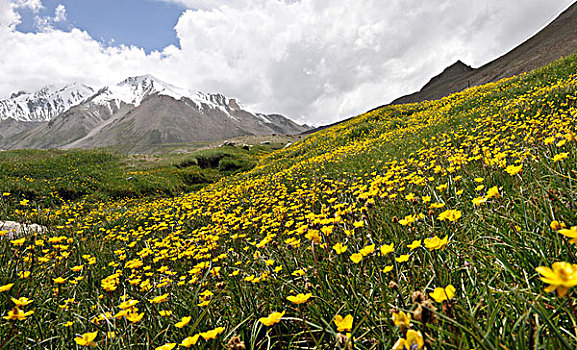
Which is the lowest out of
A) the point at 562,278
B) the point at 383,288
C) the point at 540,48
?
the point at 383,288

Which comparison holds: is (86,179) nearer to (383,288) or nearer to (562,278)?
(383,288)

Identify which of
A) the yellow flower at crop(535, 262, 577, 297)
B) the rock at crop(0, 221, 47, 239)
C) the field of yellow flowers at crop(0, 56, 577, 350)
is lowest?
the field of yellow flowers at crop(0, 56, 577, 350)

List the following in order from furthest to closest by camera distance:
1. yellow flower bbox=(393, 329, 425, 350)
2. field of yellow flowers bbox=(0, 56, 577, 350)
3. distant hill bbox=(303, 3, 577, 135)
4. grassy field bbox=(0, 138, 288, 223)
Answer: distant hill bbox=(303, 3, 577, 135) < grassy field bbox=(0, 138, 288, 223) < field of yellow flowers bbox=(0, 56, 577, 350) < yellow flower bbox=(393, 329, 425, 350)

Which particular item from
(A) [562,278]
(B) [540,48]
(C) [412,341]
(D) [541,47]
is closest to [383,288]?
(C) [412,341]

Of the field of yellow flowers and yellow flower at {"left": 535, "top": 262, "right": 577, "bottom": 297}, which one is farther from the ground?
yellow flower at {"left": 535, "top": 262, "right": 577, "bottom": 297}

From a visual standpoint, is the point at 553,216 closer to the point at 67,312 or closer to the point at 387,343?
the point at 387,343

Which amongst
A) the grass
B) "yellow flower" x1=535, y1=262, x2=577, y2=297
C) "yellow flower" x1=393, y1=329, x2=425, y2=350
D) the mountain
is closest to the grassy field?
the grass

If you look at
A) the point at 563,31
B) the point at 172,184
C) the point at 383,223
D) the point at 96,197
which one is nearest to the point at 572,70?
the point at 383,223

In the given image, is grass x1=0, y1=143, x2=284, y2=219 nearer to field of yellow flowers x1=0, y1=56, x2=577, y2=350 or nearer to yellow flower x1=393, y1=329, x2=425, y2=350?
field of yellow flowers x1=0, y1=56, x2=577, y2=350

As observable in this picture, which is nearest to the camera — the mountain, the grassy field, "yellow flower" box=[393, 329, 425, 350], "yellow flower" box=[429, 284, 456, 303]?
"yellow flower" box=[393, 329, 425, 350]

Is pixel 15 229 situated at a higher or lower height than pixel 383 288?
higher

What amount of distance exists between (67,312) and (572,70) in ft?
48.5

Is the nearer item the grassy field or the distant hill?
the grassy field

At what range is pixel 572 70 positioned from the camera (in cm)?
974
